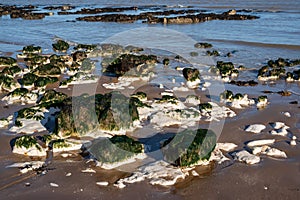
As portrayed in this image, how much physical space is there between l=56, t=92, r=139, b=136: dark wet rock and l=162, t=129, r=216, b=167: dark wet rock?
1449mm

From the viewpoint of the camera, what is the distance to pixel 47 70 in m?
12.9

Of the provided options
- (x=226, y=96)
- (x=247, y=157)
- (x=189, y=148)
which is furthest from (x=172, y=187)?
(x=226, y=96)

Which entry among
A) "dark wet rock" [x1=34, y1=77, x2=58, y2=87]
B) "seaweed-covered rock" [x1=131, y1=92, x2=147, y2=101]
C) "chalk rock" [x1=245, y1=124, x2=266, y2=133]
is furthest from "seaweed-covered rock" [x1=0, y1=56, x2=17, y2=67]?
"chalk rock" [x1=245, y1=124, x2=266, y2=133]

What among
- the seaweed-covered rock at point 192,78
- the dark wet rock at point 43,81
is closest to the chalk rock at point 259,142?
the seaweed-covered rock at point 192,78

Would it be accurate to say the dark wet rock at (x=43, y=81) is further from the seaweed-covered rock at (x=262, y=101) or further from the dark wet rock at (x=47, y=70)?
the seaweed-covered rock at (x=262, y=101)

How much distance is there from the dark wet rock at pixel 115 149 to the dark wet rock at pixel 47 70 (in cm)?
635

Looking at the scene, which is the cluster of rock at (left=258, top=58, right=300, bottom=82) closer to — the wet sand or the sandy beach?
the sandy beach

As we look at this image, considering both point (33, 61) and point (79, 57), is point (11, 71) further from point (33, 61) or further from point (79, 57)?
point (79, 57)

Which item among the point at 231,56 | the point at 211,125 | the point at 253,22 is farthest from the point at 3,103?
the point at 253,22

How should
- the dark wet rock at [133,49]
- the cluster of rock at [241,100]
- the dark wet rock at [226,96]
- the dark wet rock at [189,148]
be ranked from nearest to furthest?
1. the dark wet rock at [189,148]
2. the cluster of rock at [241,100]
3. the dark wet rock at [226,96]
4. the dark wet rock at [133,49]

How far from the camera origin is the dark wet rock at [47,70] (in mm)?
12875

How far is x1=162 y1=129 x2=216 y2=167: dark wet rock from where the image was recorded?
21.7ft

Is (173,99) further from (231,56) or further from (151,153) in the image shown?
(231,56)

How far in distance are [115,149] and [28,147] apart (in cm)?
171
